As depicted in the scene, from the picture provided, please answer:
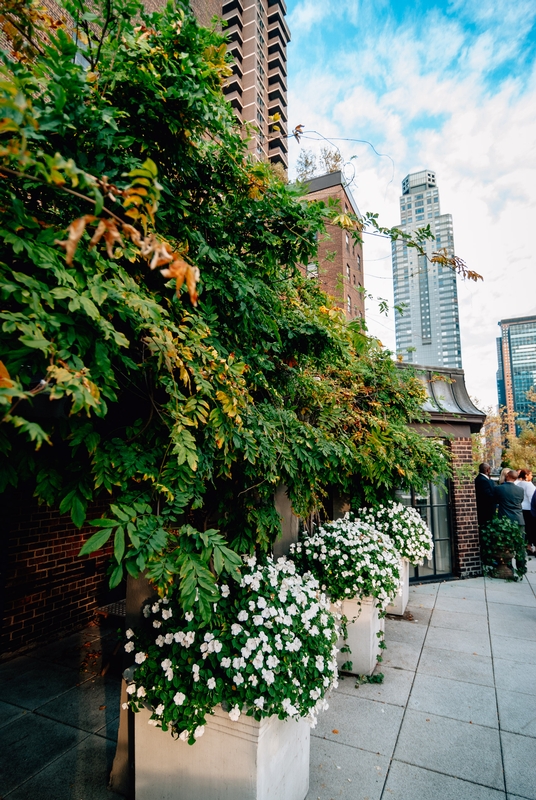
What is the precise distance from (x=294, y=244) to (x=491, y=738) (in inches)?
172

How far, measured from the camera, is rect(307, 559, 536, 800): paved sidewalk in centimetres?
304

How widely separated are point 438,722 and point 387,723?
1.53ft

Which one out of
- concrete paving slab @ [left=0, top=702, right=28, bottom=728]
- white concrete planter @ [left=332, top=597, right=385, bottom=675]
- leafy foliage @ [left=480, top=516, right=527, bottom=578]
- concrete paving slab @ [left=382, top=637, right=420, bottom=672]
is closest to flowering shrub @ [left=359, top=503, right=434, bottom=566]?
concrete paving slab @ [left=382, top=637, right=420, bottom=672]

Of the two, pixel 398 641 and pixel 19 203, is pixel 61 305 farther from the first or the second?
pixel 398 641

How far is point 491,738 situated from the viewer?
11.6 feet

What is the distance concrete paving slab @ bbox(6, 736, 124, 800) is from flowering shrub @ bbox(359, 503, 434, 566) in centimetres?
419

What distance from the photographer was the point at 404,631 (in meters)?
5.93

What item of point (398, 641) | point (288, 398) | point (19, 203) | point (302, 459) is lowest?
point (398, 641)

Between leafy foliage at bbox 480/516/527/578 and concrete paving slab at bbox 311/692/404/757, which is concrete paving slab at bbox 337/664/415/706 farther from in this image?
leafy foliage at bbox 480/516/527/578

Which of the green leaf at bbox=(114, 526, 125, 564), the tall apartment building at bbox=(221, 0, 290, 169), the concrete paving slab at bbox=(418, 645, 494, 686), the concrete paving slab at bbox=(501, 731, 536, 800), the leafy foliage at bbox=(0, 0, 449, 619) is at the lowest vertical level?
the concrete paving slab at bbox=(418, 645, 494, 686)

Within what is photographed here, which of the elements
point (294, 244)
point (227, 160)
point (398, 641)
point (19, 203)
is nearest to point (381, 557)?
point (398, 641)

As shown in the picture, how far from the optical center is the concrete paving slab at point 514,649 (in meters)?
5.04

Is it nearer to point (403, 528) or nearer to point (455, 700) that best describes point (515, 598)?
point (403, 528)

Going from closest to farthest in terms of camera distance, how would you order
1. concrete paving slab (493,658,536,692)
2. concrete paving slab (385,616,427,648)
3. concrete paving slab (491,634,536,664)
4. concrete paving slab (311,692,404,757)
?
concrete paving slab (311,692,404,757)
concrete paving slab (493,658,536,692)
concrete paving slab (491,634,536,664)
concrete paving slab (385,616,427,648)
